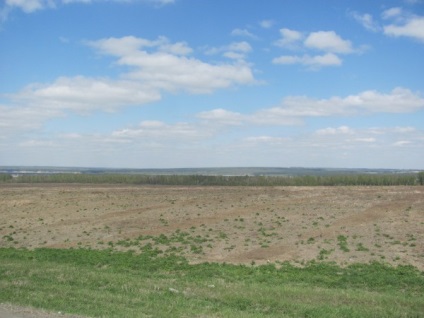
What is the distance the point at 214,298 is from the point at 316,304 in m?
2.79

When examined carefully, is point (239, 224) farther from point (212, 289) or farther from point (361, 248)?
point (212, 289)

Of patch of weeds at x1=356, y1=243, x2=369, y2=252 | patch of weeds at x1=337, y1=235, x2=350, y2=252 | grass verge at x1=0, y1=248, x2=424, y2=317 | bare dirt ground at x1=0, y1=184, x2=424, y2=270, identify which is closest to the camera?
grass verge at x1=0, y1=248, x2=424, y2=317

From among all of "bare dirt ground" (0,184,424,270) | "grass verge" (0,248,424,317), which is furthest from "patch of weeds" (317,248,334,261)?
"grass verge" (0,248,424,317)

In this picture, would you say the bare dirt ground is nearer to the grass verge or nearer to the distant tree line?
the grass verge

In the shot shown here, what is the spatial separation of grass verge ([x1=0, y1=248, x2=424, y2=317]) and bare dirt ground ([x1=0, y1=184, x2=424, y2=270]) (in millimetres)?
2491

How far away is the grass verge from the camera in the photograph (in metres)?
11.8

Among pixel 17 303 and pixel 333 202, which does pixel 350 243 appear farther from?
pixel 17 303

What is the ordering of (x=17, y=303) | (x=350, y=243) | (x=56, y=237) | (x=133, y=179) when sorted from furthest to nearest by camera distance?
(x=133, y=179), (x=56, y=237), (x=350, y=243), (x=17, y=303)

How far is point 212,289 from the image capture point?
1485 cm

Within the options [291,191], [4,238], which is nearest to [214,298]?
[4,238]

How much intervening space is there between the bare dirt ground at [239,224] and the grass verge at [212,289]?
249 cm

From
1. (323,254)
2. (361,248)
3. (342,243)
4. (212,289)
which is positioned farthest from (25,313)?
(342,243)

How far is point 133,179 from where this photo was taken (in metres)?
109

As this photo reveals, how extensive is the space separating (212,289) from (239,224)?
17013mm
